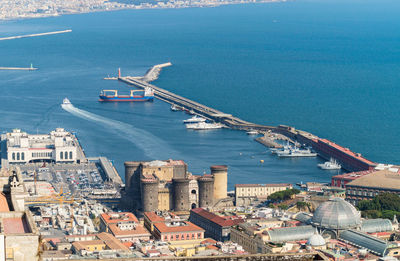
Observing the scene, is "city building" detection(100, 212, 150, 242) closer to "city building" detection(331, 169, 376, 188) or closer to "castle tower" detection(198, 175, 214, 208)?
"castle tower" detection(198, 175, 214, 208)

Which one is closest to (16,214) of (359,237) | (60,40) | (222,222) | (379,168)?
(359,237)

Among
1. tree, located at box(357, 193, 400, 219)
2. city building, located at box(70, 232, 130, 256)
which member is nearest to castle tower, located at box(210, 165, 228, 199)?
tree, located at box(357, 193, 400, 219)

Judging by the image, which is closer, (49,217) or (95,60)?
(49,217)

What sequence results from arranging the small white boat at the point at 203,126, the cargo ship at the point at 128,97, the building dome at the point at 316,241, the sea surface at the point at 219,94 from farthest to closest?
the cargo ship at the point at 128,97 → the small white boat at the point at 203,126 → the sea surface at the point at 219,94 → the building dome at the point at 316,241

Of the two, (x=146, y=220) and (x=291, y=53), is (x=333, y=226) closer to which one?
(x=146, y=220)

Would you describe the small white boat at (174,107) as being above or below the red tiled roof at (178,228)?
above

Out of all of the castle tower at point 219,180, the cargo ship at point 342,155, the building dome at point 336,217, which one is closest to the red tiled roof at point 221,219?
the building dome at point 336,217

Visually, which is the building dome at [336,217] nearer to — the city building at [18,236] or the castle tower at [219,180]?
the castle tower at [219,180]
